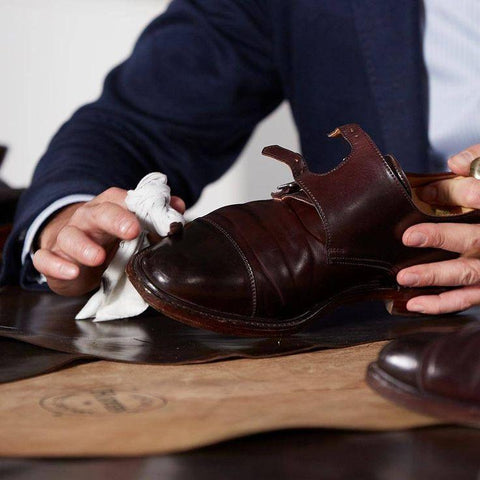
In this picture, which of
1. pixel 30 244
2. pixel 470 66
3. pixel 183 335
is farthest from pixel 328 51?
pixel 183 335

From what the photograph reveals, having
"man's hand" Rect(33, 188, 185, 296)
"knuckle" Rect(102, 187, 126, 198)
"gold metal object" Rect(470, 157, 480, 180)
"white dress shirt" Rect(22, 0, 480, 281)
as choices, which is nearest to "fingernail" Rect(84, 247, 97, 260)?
"man's hand" Rect(33, 188, 185, 296)

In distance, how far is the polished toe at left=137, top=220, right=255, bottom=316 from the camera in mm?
722

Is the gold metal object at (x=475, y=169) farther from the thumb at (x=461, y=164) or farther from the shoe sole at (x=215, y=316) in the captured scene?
the shoe sole at (x=215, y=316)

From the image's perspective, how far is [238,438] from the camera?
479 millimetres

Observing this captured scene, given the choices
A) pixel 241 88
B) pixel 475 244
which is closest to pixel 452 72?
pixel 241 88

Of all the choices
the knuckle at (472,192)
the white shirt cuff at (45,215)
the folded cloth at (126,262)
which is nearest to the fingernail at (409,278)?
the knuckle at (472,192)

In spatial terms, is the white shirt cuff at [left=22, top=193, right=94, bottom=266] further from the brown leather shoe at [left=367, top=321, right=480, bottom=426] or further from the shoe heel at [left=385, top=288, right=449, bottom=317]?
the brown leather shoe at [left=367, top=321, right=480, bottom=426]

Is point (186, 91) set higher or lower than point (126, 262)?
higher

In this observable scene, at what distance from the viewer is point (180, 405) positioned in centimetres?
54

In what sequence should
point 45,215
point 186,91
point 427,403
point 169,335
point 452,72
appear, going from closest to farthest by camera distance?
1. point 427,403
2. point 169,335
3. point 45,215
4. point 452,72
5. point 186,91

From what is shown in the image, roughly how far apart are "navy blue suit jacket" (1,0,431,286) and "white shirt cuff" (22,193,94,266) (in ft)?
0.31

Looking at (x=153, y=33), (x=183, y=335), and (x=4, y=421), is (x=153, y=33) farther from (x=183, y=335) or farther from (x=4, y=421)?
(x=4, y=421)

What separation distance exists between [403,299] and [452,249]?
0.24 feet

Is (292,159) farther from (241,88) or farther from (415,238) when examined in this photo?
(241,88)
